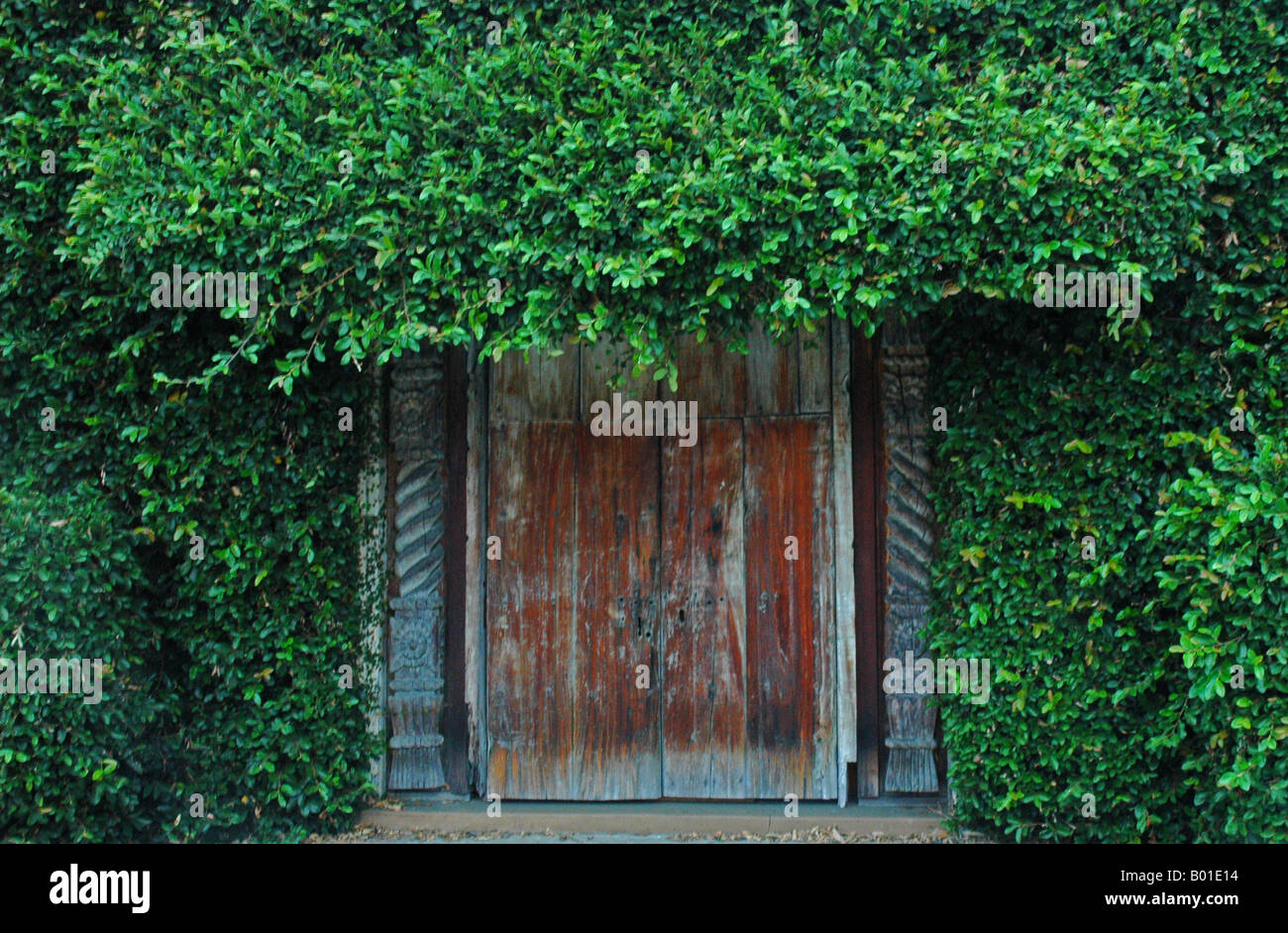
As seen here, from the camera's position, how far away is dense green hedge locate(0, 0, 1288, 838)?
11.9 ft

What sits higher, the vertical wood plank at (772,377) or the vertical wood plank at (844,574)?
the vertical wood plank at (772,377)

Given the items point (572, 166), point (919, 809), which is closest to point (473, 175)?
A: point (572, 166)

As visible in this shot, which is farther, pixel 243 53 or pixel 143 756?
pixel 143 756

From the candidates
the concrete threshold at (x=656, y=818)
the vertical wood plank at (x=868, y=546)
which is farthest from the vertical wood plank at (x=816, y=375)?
the concrete threshold at (x=656, y=818)

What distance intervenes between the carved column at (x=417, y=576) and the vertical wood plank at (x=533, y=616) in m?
0.28

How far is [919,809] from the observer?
4.73 metres

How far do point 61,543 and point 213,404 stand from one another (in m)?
0.85

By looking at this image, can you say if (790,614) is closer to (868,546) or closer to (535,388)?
(868,546)

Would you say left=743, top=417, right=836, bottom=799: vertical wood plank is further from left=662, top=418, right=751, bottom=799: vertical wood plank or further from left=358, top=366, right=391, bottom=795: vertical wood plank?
left=358, top=366, right=391, bottom=795: vertical wood plank

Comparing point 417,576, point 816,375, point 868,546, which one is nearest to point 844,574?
point 868,546

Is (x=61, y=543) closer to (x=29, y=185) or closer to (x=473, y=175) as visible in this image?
(x=29, y=185)

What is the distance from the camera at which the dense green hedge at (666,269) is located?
3.62m

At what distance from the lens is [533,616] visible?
4941 millimetres

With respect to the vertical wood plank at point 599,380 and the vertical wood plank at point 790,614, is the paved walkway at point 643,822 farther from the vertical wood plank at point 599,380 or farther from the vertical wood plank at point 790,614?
the vertical wood plank at point 599,380
